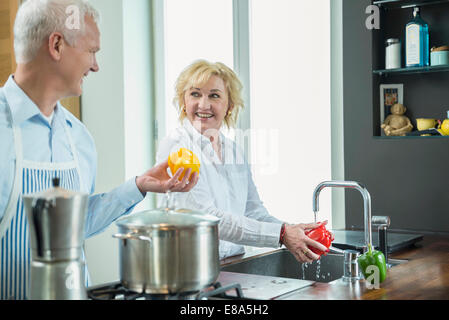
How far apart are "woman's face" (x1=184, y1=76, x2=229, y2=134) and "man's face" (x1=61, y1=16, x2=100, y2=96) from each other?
86cm

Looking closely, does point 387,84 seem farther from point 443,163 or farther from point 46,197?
point 46,197

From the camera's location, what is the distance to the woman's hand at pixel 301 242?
1996mm

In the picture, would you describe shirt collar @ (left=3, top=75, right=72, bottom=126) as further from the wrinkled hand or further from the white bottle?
the white bottle

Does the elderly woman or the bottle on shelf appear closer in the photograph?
the elderly woman

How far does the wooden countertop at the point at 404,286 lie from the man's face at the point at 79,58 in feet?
2.86

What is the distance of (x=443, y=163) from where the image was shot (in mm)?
2771

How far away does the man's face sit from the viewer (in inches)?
63.1

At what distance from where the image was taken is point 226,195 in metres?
2.41

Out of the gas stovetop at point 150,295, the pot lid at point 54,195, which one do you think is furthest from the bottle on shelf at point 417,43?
the pot lid at point 54,195

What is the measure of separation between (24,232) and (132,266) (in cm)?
51

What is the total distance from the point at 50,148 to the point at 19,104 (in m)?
0.17

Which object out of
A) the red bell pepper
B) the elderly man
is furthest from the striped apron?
the red bell pepper

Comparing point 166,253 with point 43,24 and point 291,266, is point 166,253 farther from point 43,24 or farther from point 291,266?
point 291,266
